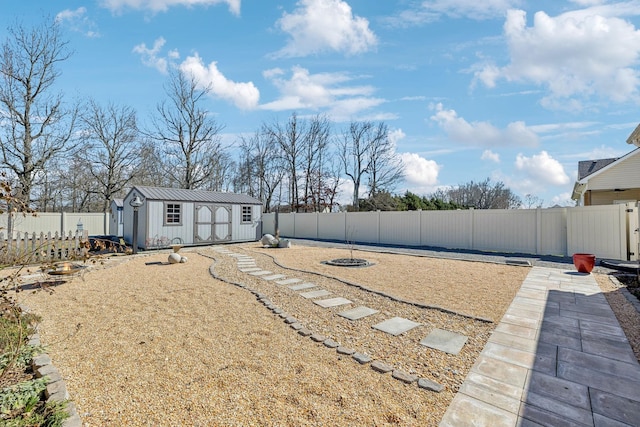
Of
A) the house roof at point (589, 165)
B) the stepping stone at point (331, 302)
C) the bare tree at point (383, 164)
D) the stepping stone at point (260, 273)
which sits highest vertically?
the bare tree at point (383, 164)

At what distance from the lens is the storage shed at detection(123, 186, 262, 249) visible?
430 inches

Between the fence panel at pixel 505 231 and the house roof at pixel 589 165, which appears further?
the house roof at pixel 589 165

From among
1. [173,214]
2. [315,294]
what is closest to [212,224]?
[173,214]

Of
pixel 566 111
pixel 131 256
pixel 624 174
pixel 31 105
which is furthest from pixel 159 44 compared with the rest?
pixel 624 174

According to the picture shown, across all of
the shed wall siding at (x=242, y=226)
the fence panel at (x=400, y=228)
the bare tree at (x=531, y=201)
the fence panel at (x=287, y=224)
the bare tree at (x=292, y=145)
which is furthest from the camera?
the bare tree at (x=531, y=201)

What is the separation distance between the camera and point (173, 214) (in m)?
11.5

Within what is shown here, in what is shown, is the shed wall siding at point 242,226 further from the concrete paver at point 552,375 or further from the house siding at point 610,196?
the house siding at point 610,196

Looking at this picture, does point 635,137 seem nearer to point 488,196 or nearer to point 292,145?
point 292,145

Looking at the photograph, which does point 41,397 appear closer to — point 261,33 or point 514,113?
point 261,33

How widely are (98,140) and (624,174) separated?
26492mm

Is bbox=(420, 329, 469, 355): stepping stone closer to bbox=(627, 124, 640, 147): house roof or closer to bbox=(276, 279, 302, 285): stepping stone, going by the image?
bbox=(276, 279, 302, 285): stepping stone

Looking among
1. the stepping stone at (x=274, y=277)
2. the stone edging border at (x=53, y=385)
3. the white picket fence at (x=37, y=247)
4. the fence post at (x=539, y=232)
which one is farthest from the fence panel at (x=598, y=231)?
the white picket fence at (x=37, y=247)

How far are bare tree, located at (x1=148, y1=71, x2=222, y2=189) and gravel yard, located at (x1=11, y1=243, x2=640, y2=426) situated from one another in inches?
629

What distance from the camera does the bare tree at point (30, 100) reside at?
12695 mm
